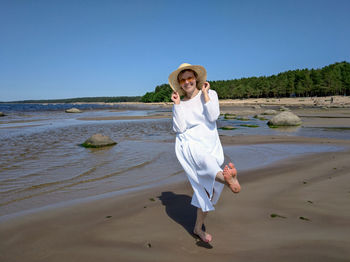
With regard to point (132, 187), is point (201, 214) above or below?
above

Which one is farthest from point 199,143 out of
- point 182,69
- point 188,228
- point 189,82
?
point 188,228

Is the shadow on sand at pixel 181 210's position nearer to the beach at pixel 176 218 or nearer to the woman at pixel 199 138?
the beach at pixel 176 218

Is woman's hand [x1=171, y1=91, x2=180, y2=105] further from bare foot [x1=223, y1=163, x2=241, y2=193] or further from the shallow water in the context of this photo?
the shallow water

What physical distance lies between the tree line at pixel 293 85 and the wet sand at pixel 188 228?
82.0 metres

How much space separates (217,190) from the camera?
2.97 meters

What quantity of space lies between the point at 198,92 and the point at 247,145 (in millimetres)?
7976

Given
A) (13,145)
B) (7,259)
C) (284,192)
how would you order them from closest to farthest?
(7,259) < (284,192) < (13,145)

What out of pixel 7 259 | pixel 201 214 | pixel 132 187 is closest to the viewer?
pixel 7 259

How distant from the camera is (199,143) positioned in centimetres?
296

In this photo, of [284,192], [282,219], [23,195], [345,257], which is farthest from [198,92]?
[23,195]

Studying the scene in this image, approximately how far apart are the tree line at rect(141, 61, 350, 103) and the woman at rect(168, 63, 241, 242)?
83.6 meters

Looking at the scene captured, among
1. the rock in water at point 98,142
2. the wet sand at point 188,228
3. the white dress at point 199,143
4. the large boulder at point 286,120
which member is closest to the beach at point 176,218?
the wet sand at point 188,228

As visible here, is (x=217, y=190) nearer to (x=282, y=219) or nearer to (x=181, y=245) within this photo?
(x=181, y=245)

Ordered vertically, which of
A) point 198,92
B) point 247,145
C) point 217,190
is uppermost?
point 198,92
